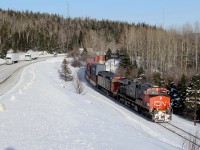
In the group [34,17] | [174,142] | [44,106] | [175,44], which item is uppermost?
[34,17]

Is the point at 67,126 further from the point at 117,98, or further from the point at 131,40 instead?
the point at 131,40

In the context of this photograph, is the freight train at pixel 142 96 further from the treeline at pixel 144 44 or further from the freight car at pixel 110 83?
the treeline at pixel 144 44

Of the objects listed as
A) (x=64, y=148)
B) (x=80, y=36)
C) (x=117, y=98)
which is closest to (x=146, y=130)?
(x=64, y=148)

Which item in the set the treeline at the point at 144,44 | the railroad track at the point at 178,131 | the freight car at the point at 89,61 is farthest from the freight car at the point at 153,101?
the treeline at the point at 144,44

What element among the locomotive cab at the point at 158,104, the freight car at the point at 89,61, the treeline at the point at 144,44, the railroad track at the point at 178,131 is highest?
the treeline at the point at 144,44

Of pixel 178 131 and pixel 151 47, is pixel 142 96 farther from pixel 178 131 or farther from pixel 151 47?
pixel 151 47

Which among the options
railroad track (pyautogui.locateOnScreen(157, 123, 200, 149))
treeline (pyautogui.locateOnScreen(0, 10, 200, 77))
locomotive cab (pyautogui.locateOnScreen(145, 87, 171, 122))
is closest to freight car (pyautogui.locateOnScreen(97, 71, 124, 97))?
locomotive cab (pyautogui.locateOnScreen(145, 87, 171, 122))

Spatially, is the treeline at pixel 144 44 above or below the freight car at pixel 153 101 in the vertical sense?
above

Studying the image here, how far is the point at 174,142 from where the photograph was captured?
78.2ft

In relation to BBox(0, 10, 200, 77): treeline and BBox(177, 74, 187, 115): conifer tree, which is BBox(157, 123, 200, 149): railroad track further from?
BBox(0, 10, 200, 77): treeline

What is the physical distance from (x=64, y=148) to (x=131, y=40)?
92.3 meters

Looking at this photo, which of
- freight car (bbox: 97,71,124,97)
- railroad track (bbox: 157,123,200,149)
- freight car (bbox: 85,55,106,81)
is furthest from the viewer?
freight car (bbox: 85,55,106,81)

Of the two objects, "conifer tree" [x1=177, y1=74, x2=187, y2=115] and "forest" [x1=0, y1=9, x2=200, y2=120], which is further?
"forest" [x1=0, y1=9, x2=200, y2=120]

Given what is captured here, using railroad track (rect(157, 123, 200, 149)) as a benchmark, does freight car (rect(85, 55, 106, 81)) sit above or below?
above
